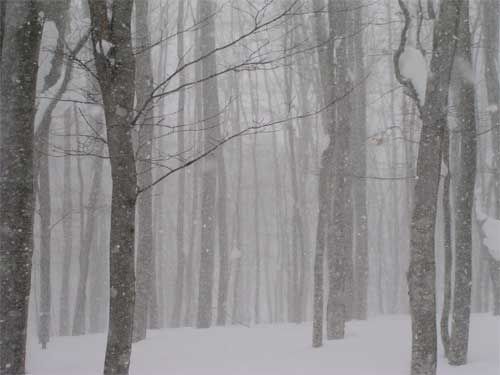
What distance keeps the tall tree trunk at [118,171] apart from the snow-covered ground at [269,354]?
3.23m

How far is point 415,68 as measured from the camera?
6359 millimetres

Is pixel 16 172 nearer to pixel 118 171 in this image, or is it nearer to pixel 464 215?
pixel 118 171

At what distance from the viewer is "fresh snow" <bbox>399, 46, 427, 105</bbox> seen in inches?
242

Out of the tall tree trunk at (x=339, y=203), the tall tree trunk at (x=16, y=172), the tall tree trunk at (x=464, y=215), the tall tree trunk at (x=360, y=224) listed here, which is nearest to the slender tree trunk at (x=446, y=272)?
the tall tree trunk at (x=464, y=215)

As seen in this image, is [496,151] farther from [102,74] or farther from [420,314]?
[102,74]

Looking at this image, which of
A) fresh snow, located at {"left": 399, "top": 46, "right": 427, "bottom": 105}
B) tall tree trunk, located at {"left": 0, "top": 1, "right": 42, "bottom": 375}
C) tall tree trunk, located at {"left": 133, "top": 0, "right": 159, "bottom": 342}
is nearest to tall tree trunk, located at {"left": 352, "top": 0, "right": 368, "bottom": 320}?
tall tree trunk, located at {"left": 133, "top": 0, "right": 159, "bottom": 342}

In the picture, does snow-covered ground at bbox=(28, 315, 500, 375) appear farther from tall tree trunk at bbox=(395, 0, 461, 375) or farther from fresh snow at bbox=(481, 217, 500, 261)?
fresh snow at bbox=(481, 217, 500, 261)

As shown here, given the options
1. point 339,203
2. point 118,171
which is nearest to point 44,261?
point 339,203

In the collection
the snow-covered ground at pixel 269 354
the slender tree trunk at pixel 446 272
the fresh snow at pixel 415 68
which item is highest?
the fresh snow at pixel 415 68

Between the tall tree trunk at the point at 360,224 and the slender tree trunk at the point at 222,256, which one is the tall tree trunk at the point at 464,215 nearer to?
the tall tree trunk at the point at 360,224

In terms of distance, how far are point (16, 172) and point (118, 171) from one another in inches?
58.7

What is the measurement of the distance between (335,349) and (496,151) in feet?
27.5

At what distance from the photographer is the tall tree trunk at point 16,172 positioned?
479 centimetres

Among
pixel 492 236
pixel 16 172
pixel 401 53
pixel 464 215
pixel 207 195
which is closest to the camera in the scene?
pixel 16 172
